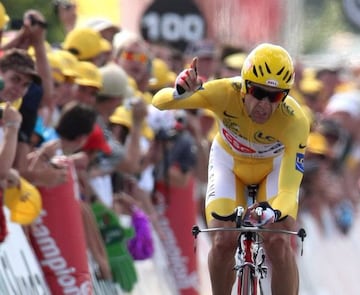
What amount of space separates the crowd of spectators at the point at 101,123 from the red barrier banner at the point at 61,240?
15 centimetres

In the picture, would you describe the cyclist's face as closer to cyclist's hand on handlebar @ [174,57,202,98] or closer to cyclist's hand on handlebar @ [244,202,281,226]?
cyclist's hand on handlebar @ [174,57,202,98]

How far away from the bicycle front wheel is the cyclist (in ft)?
1.34

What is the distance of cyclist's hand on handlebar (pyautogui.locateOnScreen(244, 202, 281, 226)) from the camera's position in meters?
9.27

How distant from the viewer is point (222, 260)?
10.2 m

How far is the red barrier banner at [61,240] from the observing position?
36.2ft

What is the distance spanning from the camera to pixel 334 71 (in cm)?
2091

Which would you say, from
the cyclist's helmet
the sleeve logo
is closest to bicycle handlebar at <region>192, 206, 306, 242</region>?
the sleeve logo

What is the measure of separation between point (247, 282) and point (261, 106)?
4.03ft

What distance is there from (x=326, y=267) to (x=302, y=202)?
830mm

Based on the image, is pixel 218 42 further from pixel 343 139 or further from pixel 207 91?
pixel 207 91

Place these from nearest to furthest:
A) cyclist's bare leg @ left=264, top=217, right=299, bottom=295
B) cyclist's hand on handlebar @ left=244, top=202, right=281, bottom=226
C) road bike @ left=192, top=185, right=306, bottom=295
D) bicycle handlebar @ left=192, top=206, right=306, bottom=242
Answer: bicycle handlebar @ left=192, top=206, right=306, bottom=242
cyclist's hand on handlebar @ left=244, top=202, right=281, bottom=226
road bike @ left=192, top=185, right=306, bottom=295
cyclist's bare leg @ left=264, top=217, right=299, bottom=295

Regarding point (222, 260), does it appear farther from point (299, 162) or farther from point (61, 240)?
point (61, 240)

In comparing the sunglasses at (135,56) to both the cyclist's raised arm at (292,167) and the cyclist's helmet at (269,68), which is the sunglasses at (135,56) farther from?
the cyclist's helmet at (269,68)

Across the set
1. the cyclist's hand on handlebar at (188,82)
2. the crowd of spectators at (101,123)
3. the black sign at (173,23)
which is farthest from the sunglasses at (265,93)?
the black sign at (173,23)
